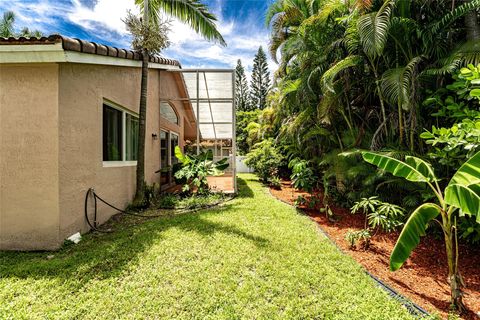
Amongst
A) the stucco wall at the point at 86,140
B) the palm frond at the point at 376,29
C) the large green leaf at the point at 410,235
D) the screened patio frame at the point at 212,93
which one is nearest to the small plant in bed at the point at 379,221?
the large green leaf at the point at 410,235

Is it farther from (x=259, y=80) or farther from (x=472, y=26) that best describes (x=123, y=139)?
(x=259, y=80)

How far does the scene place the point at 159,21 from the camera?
26.8 feet

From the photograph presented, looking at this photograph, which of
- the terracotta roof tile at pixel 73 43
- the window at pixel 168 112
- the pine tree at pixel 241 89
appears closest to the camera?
the terracotta roof tile at pixel 73 43

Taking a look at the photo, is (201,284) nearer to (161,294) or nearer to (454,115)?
(161,294)

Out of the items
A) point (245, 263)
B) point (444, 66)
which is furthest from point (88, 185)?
point (444, 66)

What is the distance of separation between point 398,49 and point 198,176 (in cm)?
797

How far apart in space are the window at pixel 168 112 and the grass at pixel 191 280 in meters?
7.12

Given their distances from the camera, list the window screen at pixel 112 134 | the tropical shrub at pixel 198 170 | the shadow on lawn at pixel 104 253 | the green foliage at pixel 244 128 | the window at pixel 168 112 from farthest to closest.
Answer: the green foliage at pixel 244 128
the window at pixel 168 112
the tropical shrub at pixel 198 170
the window screen at pixel 112 134
the shadow on lawn at pixel 104 253

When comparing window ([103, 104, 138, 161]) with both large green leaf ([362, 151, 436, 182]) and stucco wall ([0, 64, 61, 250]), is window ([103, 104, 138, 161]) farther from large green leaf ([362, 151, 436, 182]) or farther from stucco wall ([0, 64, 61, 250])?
large green leaf ([362, 151, 436, 182])

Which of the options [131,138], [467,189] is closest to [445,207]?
[467,189]

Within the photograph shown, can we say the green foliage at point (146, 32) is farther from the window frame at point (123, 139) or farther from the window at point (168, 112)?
the window at point (168, 112)

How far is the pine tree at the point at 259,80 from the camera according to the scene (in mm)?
45281

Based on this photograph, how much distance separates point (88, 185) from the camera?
5.82m

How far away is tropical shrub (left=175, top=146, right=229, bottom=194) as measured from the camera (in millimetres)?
9906
